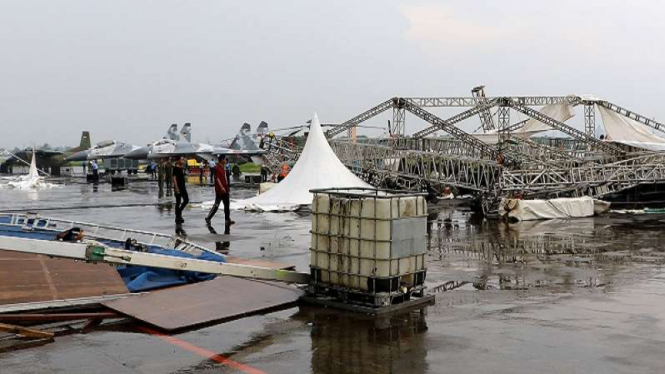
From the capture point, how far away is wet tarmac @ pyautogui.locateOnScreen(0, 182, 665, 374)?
230 inches

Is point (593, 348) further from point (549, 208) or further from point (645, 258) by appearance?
point (549, 208)

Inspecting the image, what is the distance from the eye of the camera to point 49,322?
7125mm

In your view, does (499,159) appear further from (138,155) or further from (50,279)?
(138,155)

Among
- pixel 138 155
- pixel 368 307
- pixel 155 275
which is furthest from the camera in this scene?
pixel 138 155

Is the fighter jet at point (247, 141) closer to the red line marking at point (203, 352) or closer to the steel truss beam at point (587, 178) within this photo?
the steel truss beam at point (587, 178)

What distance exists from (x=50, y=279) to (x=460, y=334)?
5.32m

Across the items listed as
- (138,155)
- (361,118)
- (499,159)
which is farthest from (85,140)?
(499,159)

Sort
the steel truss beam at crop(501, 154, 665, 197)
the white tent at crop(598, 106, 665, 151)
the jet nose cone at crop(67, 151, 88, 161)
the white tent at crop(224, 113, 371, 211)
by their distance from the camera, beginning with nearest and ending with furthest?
the steel truss beam at crop(501, 154, 665, 197) < the white tent at crop(224, 113, 371, 211) < the white tent at crop(598, 106, 665, 151) < the jet nose cone at crop(67, 151, 88, 161)

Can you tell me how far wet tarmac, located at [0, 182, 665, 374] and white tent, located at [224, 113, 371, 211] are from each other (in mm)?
9252

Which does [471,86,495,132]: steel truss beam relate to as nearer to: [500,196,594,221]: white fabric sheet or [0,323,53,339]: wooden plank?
[500,196,594,221]: white fabric sheet

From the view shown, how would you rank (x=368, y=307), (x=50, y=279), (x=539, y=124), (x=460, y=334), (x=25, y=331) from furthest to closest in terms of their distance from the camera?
1. (x=539, y=124)
2. (x=50, y=279)
3. (x=368, y=307)
4. (x=460, y=334)
5. (x=25, y=331)

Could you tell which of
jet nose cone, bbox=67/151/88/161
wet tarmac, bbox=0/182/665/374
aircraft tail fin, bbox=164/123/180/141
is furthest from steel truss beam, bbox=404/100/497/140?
aircraft tail fin, bbox=164/123/180/141

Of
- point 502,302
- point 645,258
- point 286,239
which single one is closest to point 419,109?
point 286,239

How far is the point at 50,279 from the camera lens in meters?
8.18
